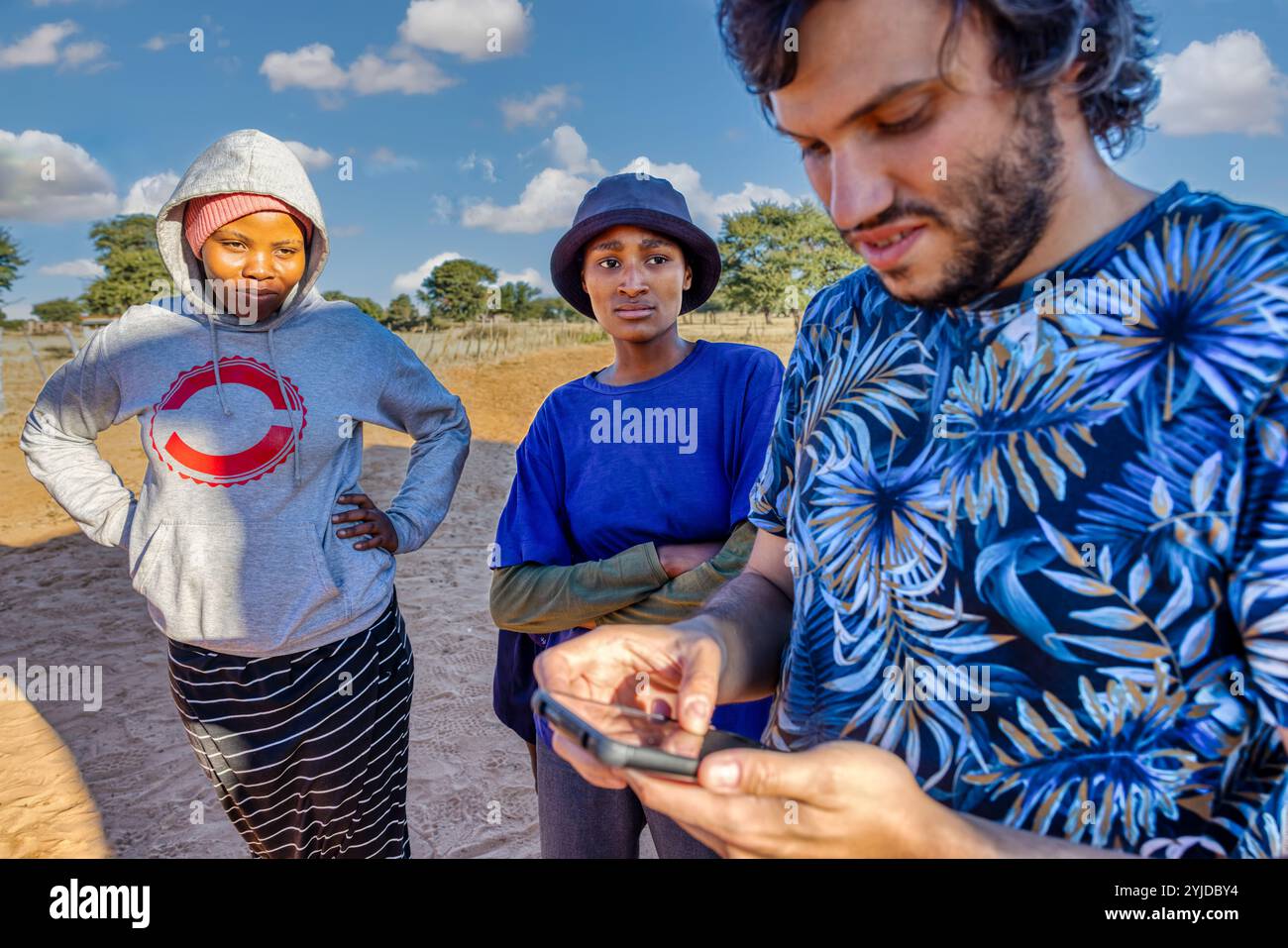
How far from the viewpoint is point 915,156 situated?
3.84 feet

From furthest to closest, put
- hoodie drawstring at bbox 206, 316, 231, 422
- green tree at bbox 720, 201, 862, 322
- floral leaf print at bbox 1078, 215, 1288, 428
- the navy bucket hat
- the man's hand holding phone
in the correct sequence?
green tree at bbox 720, 201, 862, 322 → the navy bucket hat → hoodie drawstring at bbox 206, 316, 231, 422 → the man's hand holding phone → floral leaf print at bbox 1078, 215, 1288, 428

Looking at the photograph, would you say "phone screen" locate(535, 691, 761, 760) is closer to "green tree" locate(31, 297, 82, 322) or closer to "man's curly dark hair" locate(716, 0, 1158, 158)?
"man's curly dark hair" locate(716, 0, 1158, 158)

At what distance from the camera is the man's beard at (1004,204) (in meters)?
1.16

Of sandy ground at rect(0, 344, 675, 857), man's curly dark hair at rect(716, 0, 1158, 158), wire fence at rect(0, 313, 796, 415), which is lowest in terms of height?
sandy ground at rect(0, 344, 675, 857)

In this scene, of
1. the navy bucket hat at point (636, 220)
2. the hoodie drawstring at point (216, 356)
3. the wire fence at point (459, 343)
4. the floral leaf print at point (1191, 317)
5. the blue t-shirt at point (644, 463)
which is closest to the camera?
the floral leaf print at point (1191, 317)

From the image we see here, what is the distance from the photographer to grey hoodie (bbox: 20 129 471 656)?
2453mm

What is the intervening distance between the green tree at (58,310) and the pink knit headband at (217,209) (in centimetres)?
3646

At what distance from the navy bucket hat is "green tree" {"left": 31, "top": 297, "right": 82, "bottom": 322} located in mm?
37071

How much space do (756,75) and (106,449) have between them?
14797 mm

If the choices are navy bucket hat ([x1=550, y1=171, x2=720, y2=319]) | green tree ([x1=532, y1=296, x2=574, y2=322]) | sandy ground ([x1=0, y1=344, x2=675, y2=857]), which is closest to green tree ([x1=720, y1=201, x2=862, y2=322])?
green tree ([x1=532, y1=296, x2=574, y2=322])

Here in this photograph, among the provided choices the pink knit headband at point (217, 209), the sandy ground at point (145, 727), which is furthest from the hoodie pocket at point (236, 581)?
the sandy ground at point (145, 727)

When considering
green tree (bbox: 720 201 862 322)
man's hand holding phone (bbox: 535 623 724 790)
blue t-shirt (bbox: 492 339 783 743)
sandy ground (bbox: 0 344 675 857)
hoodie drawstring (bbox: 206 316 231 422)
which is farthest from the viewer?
green tree (bbox: 720 201 862 322)

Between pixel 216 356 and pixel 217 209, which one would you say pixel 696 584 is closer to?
pixel 216 356

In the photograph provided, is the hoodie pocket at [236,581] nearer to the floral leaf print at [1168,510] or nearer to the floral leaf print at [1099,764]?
the floral leaf print at [1099,764]
